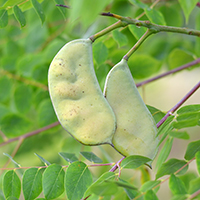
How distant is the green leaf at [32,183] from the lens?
62 cm

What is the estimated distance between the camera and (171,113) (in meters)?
0.57

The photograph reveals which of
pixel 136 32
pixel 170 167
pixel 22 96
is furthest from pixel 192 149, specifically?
pixel 22 96

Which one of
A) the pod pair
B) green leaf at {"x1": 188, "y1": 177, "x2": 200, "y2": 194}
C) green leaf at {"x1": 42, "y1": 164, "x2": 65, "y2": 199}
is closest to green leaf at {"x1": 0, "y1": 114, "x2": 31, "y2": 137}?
green leaf at {"x1": 42, "y1": 164, "x2": 65, "y2": 199}

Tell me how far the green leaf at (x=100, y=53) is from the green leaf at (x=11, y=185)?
0.37 m

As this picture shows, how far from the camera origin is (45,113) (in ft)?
3.76

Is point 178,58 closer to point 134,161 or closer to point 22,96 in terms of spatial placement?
point 22,96

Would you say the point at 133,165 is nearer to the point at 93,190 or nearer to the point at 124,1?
the point at 93,190

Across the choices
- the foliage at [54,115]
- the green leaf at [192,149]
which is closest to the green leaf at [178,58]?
the foliage at [54,115]

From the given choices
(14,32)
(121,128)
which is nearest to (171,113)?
(121,128)

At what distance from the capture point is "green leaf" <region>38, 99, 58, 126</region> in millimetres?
1122

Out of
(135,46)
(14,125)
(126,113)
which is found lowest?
(14,125)

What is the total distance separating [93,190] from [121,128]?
0.13m

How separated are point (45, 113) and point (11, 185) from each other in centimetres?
52

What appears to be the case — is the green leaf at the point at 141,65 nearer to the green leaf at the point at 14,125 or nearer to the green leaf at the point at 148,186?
the green leaf at the point at 14,125
